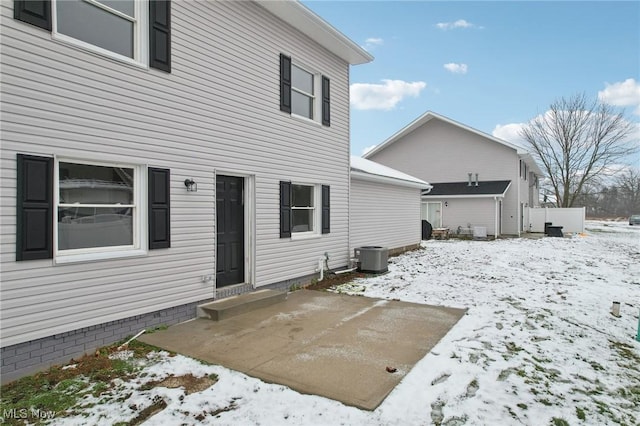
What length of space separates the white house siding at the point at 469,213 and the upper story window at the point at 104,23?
65.0 ft

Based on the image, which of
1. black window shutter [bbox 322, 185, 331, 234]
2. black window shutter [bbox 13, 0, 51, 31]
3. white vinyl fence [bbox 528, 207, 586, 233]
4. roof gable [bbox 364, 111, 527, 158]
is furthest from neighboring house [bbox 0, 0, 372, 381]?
white vinyl fence [bbox 528, 207, 586, 233]

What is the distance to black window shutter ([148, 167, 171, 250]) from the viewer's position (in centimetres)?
505

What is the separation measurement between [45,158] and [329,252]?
636cm

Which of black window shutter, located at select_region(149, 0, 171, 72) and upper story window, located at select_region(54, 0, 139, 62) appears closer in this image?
upper story window, located at select_region(54, 0, 139, 62)

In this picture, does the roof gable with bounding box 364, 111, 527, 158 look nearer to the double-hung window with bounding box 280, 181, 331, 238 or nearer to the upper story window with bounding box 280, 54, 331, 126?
the upper story window with bounding box 280, 54, 331, 126

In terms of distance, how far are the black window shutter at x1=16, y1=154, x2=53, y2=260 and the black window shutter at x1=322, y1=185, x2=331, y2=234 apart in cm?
575

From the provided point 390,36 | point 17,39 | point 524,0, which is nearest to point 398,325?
point 17,39

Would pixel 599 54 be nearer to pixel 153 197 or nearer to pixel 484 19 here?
pixel 484 19

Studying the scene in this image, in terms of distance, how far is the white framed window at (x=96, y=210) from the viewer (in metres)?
4.22

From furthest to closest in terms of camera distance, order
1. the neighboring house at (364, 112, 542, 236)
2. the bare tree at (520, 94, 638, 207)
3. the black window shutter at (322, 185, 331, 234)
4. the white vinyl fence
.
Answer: the bare tree at (520, 94, 638, 207) < the white vinyl fence < the neighboring house at (364, 112, 542, 236) < the black window shutter at (322, 185, 331, 234)

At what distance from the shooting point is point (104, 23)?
4672 millimetres

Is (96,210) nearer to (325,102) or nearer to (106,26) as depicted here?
(106,26)

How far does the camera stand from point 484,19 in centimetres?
1491

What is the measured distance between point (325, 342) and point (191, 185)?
307 cm
